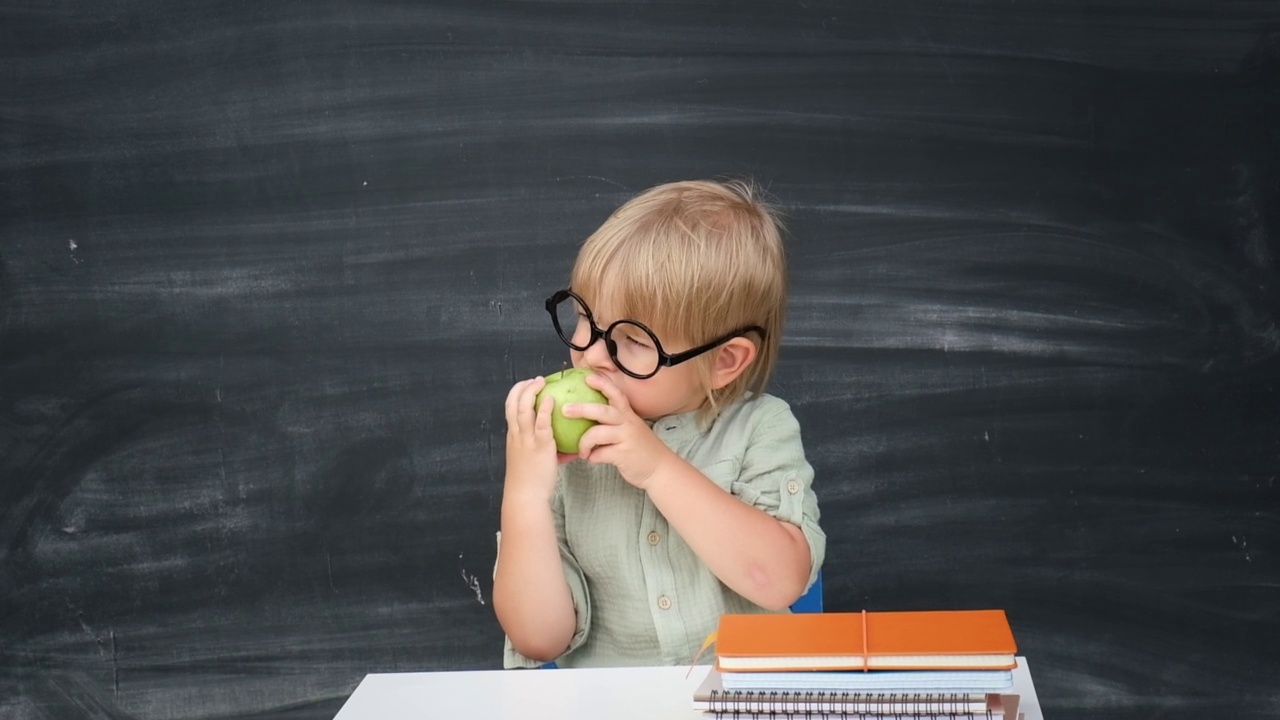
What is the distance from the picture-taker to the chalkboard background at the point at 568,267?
8.29ft

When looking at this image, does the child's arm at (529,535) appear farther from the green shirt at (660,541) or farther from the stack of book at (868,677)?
the stack of book at (868,677)

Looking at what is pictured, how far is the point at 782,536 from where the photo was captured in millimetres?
1550

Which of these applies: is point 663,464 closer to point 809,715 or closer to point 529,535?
point 529,535

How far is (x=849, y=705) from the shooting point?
3.34ft

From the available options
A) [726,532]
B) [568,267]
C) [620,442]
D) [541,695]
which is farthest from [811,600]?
[568,267]

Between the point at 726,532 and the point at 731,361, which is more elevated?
the point at 731,361

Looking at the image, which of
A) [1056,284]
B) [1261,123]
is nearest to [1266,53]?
[1261,123]

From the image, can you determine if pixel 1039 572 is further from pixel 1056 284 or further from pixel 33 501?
pixel 33 501

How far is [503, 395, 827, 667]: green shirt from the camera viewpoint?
1.63m

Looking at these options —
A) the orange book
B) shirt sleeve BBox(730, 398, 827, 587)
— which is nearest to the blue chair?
shirt sleeve BBox(730, 398, 827, 587)

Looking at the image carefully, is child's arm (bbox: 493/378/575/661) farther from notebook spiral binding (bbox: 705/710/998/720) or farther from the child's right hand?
notebook spiral binding (bbox: 705/710/998/720)

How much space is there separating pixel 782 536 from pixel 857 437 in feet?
3.51

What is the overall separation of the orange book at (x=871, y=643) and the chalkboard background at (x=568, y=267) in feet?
4.99

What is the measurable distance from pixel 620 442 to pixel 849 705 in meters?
0.55
